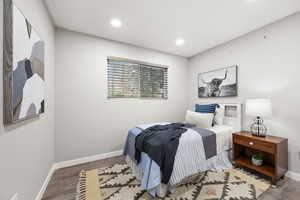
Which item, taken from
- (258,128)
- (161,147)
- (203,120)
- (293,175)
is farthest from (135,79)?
(293,175)

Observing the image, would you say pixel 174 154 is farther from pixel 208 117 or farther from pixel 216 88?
pixel 216 88

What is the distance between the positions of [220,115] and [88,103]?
2.89m

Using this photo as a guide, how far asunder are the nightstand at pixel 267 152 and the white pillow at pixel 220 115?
1.71 ft

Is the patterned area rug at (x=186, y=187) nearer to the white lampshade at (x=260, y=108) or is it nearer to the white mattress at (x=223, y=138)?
the white mattress at (x=223, y=138)

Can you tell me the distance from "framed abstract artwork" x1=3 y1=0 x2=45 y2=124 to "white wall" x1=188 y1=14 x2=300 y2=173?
11.4 ft

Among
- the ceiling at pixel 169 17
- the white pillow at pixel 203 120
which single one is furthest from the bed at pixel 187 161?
the ceiling at pixel 169 17

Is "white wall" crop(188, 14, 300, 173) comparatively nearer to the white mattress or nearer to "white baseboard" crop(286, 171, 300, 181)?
"white baseboard" crop(286, 171, 300, 181)

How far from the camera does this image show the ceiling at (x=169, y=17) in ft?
6.06

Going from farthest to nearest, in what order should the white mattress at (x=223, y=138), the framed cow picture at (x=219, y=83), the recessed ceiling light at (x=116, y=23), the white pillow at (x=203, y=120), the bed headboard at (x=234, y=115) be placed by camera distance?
the framed cow picture at (x=219, y=83) < the bed headboard at (x=234, y=115) < the white pillow at (x=203, y=120) < the white mattress at (x=223, y=138) < the recessed ceiling light at (x=116, y=23)

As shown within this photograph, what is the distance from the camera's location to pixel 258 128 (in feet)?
7.30

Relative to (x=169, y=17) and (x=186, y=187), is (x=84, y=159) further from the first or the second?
(x=169, y=17)

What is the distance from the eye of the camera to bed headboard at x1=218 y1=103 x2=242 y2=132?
2.66 m

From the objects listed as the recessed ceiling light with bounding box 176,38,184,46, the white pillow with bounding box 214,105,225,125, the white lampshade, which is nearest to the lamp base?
the white lampshade

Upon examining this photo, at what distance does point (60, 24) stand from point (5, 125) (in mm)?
2163
